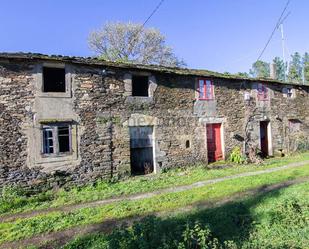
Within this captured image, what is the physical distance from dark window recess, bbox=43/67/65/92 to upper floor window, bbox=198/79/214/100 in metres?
6.48

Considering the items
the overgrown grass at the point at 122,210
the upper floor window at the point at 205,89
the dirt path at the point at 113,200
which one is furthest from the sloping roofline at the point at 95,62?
the overgrown grass at the point at 122,210

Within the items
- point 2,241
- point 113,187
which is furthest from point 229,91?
point 2,241

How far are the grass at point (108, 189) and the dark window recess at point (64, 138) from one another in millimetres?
1496

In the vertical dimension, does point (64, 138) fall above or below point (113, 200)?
above

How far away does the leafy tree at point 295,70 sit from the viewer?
50306mm

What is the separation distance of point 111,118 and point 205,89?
537 centimetres

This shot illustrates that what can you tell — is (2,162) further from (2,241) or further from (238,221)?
(238,221)

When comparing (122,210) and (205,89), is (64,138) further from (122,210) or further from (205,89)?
(205,89)

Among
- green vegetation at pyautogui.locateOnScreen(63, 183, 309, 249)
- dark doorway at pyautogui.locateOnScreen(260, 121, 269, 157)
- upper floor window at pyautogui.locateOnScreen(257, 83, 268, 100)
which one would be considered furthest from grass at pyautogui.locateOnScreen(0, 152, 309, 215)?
upper floor window at pyautogui.locateOnScreen(257, 83, 268, 100)

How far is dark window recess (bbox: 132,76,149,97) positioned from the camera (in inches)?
493

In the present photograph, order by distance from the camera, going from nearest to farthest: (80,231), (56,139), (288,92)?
(80,231), (56,139), (288,92)

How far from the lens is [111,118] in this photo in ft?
36.8

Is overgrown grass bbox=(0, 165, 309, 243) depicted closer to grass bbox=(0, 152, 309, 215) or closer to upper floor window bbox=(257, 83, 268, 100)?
grass bbox=(0, 152, 309, 215)

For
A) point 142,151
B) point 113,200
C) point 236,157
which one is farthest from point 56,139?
point 236,157
